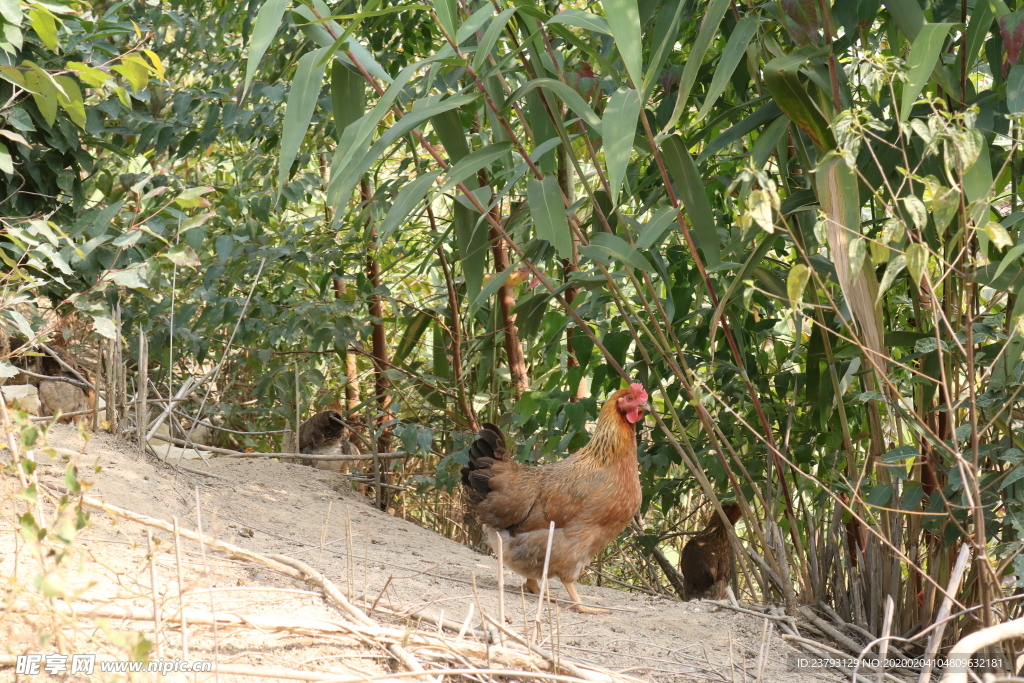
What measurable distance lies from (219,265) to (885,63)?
312 centimetres

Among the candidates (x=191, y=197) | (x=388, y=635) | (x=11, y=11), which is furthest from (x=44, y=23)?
(x=388, y=635)

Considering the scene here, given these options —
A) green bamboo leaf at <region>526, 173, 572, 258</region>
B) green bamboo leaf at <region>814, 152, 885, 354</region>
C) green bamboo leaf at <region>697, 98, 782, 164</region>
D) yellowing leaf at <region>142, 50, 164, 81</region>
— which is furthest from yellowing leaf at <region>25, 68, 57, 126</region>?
green bamboo leaf at <region>814, 152, 885, 354</region>

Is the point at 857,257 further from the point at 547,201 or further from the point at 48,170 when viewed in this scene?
the point at 48,170

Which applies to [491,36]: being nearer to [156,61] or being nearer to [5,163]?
[156,61]

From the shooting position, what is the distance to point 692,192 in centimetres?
232

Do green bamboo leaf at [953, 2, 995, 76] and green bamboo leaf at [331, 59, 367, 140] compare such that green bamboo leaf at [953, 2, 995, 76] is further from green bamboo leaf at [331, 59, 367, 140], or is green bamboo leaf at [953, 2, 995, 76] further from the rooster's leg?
the rooster's leg

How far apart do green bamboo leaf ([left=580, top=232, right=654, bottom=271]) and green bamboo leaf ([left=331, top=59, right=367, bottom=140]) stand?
744 millimetres

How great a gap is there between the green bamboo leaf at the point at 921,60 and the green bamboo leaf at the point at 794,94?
10.9 inches

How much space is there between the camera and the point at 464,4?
2.56m

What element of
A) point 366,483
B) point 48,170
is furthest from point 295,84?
point 366,483

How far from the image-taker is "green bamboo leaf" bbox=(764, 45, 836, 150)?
6.51 ft

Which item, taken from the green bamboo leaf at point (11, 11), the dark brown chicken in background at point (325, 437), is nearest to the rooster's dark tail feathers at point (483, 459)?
the dark brown chicken in background at point (325, 437)

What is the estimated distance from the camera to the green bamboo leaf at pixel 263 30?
1868 millimetres

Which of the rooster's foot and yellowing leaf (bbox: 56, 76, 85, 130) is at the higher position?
yellowing leaf (bbox: 56, 76, 85, 130)
